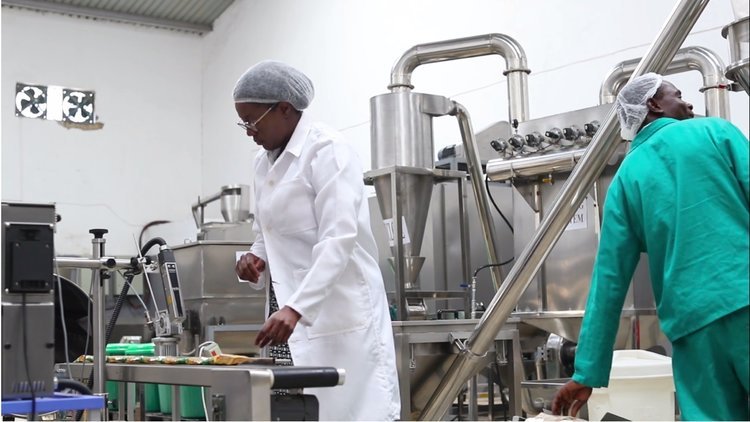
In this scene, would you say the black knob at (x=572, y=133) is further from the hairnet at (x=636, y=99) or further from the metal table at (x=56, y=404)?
the metal table at (x=56, y=404)

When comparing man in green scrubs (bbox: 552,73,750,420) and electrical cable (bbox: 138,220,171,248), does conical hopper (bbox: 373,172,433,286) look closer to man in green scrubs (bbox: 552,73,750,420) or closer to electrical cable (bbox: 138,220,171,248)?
man in green scrubs (bbox: 552,73,750,420)

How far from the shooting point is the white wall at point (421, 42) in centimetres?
468

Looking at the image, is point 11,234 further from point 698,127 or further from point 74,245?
point 74,245

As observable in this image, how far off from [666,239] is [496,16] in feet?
12.5

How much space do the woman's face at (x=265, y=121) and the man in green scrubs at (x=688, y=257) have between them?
868 millimetres

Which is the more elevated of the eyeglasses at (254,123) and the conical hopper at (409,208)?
the eyeglasses at (254,123)

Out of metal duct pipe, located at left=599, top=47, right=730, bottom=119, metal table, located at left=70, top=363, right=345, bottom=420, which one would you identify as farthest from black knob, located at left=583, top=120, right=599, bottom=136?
metal table, located at left=70, top=363, right=345, bottom=420

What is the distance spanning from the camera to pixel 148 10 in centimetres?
882

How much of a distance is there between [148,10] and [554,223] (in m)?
6.80

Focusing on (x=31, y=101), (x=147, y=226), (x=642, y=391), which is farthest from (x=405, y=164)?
(x=31, y=101)

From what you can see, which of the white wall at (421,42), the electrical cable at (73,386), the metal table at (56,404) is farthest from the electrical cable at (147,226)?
the metal table at (56,404)

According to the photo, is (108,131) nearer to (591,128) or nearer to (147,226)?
(147,226)

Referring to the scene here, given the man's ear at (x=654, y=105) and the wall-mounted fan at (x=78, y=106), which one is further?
the wall-mounted fan at (x=78, y=106)

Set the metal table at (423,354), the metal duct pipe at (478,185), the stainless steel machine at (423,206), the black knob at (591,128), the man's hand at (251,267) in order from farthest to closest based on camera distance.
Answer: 1. the metal duct pipe at (478,185)
2. the black knob at (591,128)
3. the stainless steel machine at (423,206)
4. the metal table at (423,354)
5. the man's hand at (251,267)
